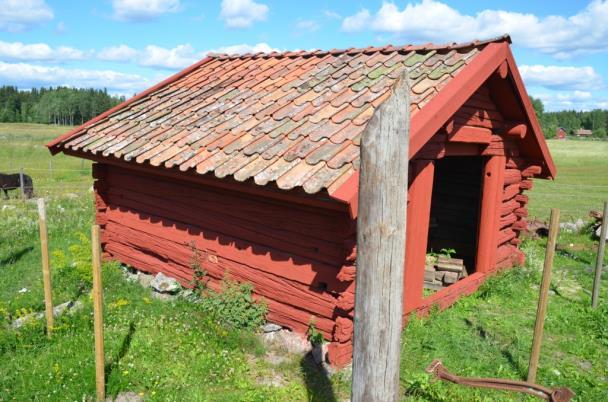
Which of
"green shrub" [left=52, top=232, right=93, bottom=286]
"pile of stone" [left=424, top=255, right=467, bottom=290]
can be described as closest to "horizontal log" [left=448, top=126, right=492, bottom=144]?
"pile of stone" [left=424, top=255, right=467, bottom=290]

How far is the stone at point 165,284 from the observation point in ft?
22.5

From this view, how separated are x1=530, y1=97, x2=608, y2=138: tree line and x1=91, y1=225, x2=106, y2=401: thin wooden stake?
121 metres

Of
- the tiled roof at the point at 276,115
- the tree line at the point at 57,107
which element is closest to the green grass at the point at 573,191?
the tiled roof at the point at 276,115

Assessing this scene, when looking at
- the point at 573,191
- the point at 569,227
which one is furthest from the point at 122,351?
the point at 573,191

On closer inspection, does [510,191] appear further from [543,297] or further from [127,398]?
[127,398]

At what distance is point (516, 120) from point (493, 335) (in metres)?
3.31

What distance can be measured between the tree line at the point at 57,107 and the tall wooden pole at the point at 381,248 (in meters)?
105

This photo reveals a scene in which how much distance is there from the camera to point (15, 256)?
8.92 meters

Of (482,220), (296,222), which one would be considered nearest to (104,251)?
(296,222)

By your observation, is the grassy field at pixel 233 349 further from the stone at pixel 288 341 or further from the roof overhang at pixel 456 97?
the roof overhang at pixel 456 97

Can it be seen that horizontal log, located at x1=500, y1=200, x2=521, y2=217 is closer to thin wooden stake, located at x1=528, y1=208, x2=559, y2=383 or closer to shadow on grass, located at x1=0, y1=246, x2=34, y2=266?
thin wooden stake, located at x1=528, y1=208, x2=559, y2=383

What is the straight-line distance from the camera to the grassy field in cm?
449

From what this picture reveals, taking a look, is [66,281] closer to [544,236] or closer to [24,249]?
[24,249]

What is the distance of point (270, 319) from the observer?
5.79 m
